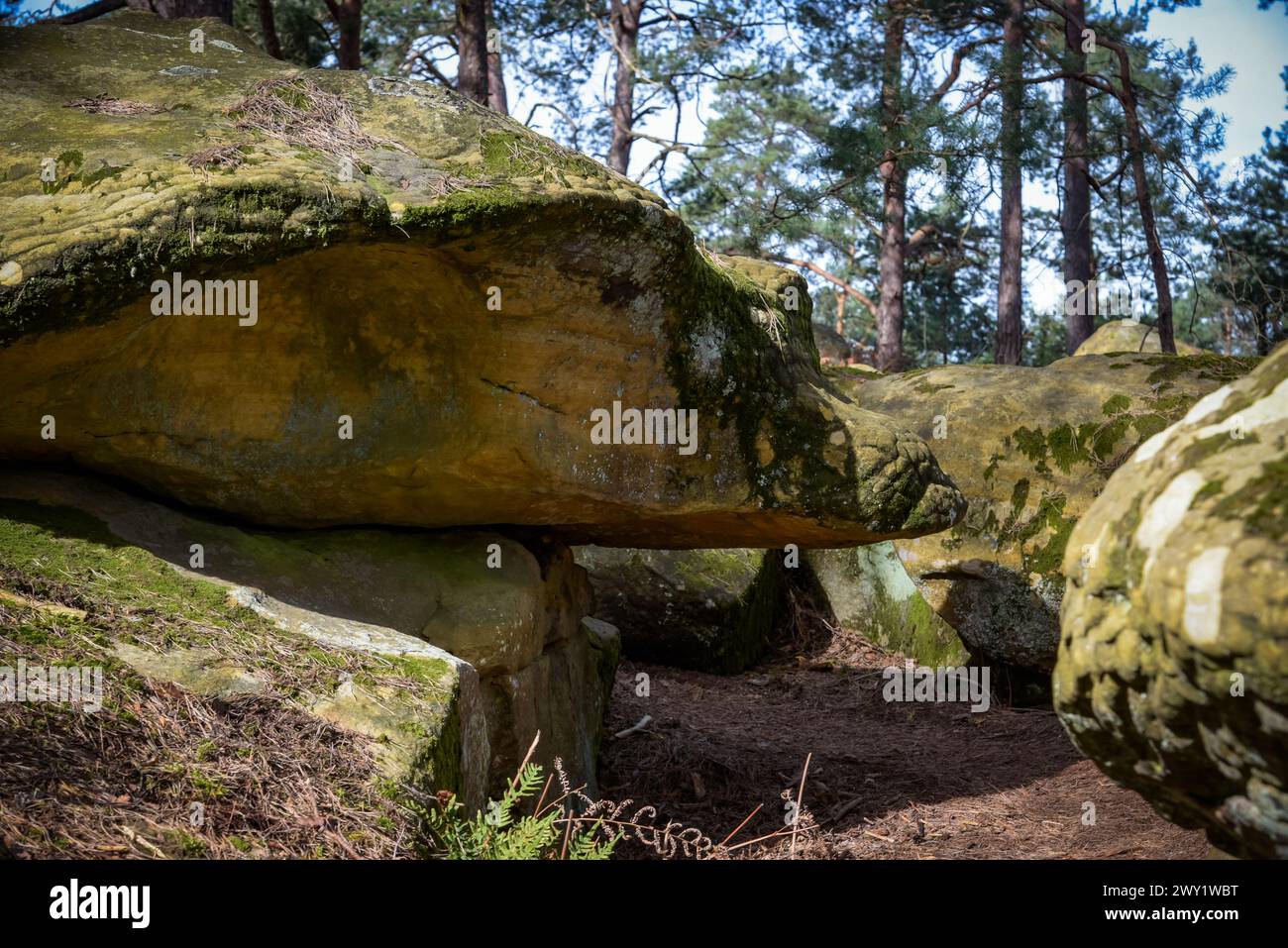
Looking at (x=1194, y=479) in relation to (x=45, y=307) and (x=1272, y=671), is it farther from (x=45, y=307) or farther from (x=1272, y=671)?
(x=45, y=307)

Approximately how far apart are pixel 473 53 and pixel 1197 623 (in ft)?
33.0

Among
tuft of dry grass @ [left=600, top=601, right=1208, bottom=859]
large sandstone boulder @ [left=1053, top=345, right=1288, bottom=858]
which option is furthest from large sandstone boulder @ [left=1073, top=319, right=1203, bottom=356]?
large sandstone boulder @ [left=1053, top=345, right=1288, bottom=858]

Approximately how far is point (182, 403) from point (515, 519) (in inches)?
72.5

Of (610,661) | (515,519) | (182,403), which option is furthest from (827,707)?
(182,403)

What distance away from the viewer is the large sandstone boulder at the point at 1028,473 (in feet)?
26.7

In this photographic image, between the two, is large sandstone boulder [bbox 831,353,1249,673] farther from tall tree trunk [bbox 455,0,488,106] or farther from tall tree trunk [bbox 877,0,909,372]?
tall tree trunk [bbox 877,0,909,372]

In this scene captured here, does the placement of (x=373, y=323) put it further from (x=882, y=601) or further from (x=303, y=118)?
(x=882, y=601)

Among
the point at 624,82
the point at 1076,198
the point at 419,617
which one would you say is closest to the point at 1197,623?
the point at 419,617

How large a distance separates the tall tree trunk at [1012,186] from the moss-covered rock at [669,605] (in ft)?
16.1

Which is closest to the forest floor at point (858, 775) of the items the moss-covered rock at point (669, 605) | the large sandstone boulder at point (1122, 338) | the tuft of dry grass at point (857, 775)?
the tuft of dry grass at point (857, 775)

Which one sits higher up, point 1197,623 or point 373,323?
point 373,323

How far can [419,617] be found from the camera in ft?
18.1

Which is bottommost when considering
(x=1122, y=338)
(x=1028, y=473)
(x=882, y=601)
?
(x=882, y=601)

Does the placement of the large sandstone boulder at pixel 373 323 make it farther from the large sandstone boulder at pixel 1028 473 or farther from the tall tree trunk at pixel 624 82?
the tall tree trunk at pixel 624 82
